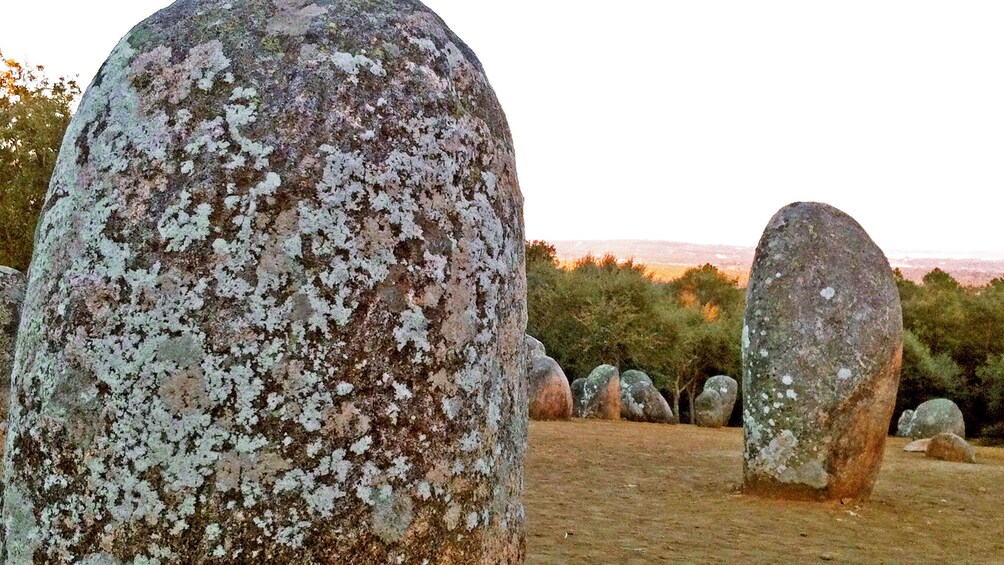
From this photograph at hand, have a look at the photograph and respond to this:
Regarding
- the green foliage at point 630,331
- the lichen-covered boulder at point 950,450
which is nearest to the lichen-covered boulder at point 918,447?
the lichen-covered boulder at point 950,450

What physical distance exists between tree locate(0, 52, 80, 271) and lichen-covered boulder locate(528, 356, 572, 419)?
553 inches

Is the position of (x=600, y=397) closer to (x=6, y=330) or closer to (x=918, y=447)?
(x=918, y=447)

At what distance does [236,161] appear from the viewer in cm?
201

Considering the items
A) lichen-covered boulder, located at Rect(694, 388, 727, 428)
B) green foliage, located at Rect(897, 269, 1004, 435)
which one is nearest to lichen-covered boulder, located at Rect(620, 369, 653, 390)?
lichen-covered boulder, located at Rect(694, 388, 727, 428)

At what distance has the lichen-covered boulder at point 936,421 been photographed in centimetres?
2122

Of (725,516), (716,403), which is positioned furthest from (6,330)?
(716,403)

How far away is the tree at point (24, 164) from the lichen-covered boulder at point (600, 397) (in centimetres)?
1499

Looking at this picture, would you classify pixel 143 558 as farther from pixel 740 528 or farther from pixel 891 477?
pixel 891 477

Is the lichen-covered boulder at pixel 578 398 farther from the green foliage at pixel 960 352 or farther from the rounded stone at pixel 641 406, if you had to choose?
the green foliage at pixel 960 352

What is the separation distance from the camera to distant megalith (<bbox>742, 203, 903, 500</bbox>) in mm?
8938

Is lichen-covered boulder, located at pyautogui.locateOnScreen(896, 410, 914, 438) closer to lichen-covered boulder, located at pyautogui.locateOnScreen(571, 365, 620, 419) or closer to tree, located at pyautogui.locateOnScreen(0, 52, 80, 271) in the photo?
lichen-covered boulder, located at pyautogui.locateOnScreen(571, 365, 620, 419)

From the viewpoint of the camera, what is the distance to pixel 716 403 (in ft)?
83.0

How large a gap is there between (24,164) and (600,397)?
1746 centimetres

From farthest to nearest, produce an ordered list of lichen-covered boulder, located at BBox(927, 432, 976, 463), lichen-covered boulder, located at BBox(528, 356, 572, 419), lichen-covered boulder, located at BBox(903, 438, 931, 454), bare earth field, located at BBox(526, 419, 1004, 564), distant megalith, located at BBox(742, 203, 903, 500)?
1. lichen-covered boulder, located at BBox(528, 356, 572, 419)
2. lichen-covered boulder, located at BBox(903, 438, 931, 454)
3. lichen-covered boulder, located at BBox(927, 432, 976, 463)
4. distant megalith, located at BBox(742, 203, 903, 500)
5. bare earth field, located at BBox(526, 419, 1004, 564)
